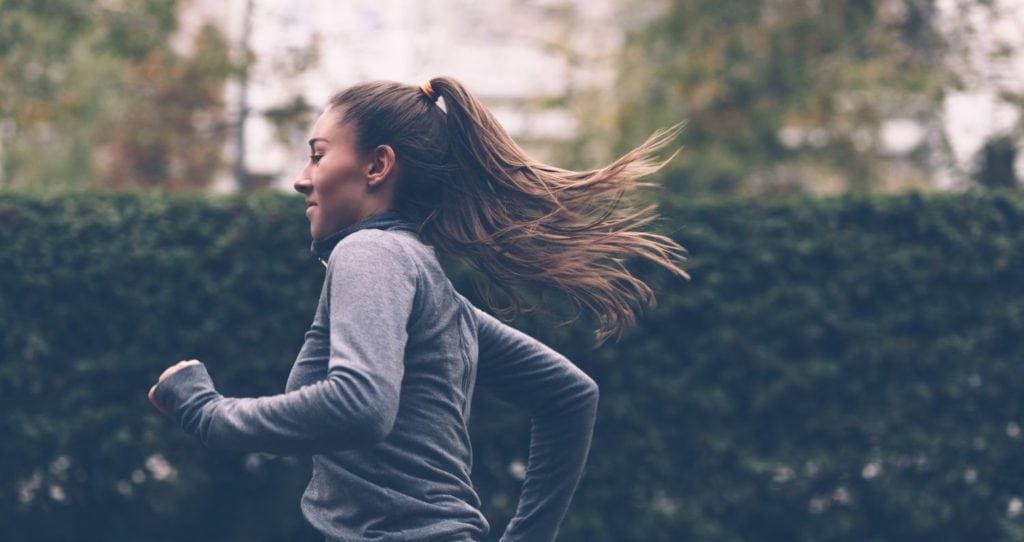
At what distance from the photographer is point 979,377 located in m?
6.98

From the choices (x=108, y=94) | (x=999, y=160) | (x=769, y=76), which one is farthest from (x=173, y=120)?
(x=999, y=160)

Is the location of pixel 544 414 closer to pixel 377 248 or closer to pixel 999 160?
pixel 377 248

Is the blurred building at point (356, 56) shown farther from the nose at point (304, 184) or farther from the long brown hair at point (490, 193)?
the nose at point (304, 184)

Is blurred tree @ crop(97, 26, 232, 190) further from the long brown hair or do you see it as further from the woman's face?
the woman's face

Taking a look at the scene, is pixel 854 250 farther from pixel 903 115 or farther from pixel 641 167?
pixel 903 115

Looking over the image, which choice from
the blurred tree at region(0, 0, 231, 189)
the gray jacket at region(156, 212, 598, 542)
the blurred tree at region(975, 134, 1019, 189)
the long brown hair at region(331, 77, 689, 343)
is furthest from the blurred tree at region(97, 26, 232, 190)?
the gray jacket at region(156, 212, 598, 542)

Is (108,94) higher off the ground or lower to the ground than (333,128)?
lower

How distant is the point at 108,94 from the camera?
14.5 metres

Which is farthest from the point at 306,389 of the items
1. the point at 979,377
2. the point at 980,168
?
the point at 980,168

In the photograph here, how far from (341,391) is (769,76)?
386 inches

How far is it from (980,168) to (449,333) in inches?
380

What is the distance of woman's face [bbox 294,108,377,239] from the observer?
2.39m

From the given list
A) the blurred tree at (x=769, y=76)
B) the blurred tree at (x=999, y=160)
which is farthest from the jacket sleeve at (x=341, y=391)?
the blurred tree at (x=999, y=160)

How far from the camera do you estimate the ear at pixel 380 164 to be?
242 centimetres
